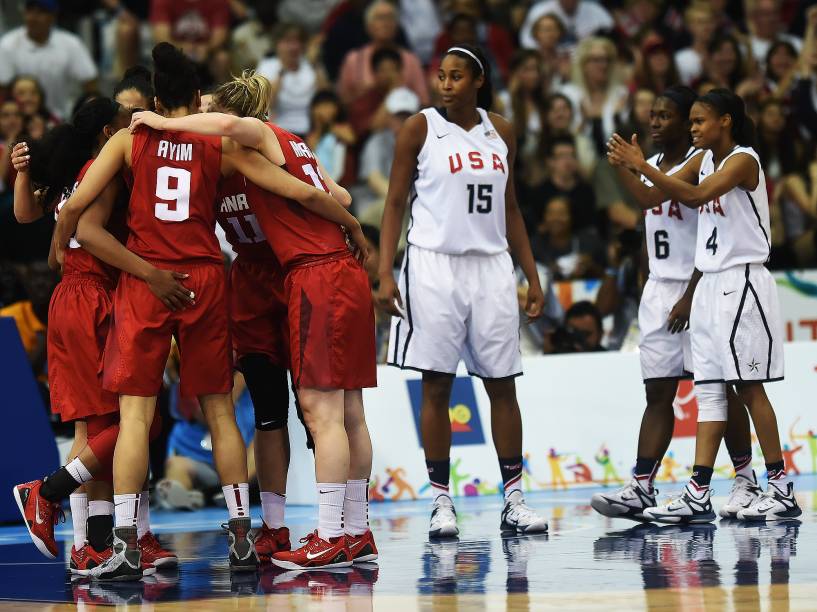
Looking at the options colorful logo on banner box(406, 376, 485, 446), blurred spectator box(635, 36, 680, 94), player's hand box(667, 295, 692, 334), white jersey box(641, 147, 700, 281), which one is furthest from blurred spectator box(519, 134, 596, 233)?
player's hand box(667, 295, 692, 334)

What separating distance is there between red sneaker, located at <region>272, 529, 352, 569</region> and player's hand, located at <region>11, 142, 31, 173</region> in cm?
218

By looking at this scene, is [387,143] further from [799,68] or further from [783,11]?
[783,11]

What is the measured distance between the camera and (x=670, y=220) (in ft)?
28.5

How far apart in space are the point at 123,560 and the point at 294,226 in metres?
1.61

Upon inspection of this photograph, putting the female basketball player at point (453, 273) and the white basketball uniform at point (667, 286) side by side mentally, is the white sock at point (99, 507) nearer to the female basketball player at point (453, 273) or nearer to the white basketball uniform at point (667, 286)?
the female basketball player at point (453, 273)

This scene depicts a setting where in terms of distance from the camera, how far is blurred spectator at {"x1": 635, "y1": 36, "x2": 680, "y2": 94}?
1531 cm

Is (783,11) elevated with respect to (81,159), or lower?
elevated

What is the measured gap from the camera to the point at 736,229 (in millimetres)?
8258

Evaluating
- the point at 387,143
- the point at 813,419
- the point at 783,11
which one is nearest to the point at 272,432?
the point at 813,419

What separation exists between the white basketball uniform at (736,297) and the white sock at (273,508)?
2.37m

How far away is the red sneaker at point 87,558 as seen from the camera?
688 centimetres

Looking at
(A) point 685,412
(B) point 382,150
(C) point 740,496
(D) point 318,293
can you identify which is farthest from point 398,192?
(B) point 382,150

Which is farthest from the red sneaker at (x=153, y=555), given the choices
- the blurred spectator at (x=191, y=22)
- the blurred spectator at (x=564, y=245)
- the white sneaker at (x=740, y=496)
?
the blurred spectator at (x=191, y=22)

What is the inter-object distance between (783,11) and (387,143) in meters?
5.66
